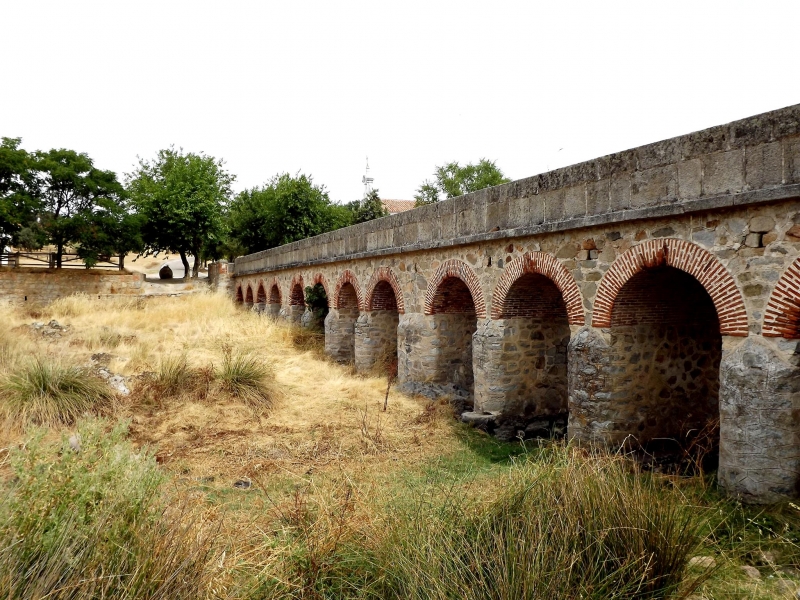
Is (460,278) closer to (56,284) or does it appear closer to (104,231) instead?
(104,231)

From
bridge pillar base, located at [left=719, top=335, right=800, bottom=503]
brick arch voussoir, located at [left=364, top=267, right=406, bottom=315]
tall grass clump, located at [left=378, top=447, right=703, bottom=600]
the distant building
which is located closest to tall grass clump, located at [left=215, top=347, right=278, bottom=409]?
brick arch voussoir, located at [left=364, top=267, right=406, bottom=315]

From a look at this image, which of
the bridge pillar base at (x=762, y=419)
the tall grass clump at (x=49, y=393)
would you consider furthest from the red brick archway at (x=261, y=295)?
the bridge pillar base at (x=762, y=419)

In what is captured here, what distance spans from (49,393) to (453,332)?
6384mm

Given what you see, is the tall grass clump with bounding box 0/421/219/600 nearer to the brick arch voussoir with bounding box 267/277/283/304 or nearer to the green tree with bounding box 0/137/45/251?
the brick arch voussoir with bounding box 267/277/283/304

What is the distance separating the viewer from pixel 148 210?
89.2ft

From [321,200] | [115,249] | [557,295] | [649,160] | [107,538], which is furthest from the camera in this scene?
[321,200]

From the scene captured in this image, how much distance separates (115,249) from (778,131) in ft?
80.3

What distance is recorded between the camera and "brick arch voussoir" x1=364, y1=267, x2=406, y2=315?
11266 mm

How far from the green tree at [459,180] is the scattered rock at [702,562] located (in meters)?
34.8

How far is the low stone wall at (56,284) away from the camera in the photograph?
891 inches

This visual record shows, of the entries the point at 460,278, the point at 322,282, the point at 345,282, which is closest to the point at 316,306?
the point at 322,282

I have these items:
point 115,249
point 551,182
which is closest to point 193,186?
point 115,249

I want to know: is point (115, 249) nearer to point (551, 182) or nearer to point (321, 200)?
point (321, 200)

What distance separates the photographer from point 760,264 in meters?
5.09
